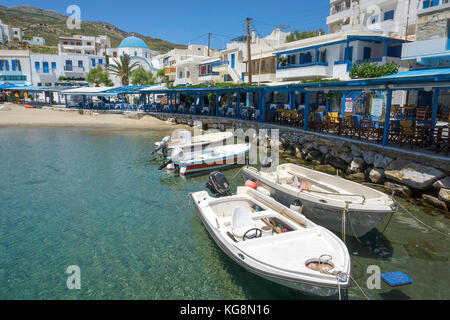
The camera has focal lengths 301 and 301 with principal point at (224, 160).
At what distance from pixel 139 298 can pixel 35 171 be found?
1332 cm

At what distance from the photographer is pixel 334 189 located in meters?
10.5

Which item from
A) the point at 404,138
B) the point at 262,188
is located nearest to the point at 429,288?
the point at 262,188

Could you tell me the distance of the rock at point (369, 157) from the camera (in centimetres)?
1435

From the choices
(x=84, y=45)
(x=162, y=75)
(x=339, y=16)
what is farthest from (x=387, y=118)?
(x=84, y=45)

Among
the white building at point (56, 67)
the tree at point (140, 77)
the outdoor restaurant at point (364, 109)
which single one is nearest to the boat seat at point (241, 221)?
the outdoor restaurant at point (364, 109)

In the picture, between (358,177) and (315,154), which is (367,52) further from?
(358,177)

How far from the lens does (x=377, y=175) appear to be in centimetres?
1367

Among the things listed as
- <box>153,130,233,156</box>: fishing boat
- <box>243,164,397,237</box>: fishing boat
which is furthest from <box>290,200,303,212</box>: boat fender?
<box>153,130,233,156</box>: fishing boat

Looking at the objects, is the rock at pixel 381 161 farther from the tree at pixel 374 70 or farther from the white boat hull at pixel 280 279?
the white boat hull at pixel 280 279

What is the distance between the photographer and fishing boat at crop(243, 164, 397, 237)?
8297 mm

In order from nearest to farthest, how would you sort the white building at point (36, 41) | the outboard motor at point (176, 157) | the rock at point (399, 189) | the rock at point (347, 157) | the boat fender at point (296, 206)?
the boat fender at point (296, 206)
the rock at point (399, 189)
the rock at point (347, 157)
the outboard motor at point (176, 157)
the white building at point (36, 41)

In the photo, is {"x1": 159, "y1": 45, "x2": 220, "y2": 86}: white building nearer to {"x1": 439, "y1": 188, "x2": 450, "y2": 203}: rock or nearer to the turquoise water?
the turquoise water

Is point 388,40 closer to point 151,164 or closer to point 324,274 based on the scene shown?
point 151,164

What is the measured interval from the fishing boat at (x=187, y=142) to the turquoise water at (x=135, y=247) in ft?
11.5
